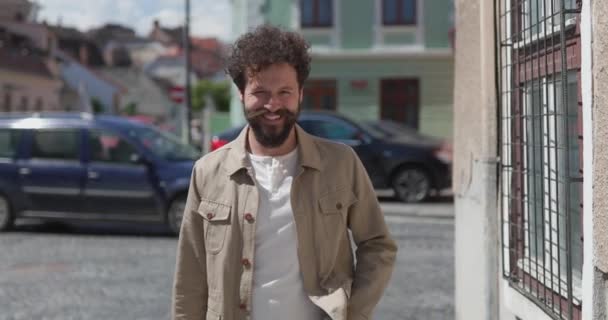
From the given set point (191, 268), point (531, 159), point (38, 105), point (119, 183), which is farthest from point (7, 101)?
point (191, 268)

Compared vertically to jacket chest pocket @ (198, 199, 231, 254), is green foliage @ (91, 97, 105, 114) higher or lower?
higher

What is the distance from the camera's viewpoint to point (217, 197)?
10.4 feet

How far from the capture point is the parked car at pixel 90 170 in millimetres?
12430

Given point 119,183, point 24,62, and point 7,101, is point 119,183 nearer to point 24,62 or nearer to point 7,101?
point 7,101

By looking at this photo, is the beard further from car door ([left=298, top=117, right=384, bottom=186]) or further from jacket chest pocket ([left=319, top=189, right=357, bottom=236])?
car door ([left=298, top=117, right=384, bottom=186])

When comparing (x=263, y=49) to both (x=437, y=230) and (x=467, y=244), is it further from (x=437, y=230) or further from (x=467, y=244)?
(x=437, y=230)

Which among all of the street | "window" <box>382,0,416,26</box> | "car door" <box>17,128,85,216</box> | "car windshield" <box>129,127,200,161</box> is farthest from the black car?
"window" <box>382,0,416,26</box>

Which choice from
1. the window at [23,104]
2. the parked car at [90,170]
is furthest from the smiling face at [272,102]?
the window at [23,104]

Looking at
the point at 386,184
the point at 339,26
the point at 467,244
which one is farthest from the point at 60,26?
the point at 467,244

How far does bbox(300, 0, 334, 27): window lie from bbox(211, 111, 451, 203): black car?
12977mm

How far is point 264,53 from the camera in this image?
3072 millimetres

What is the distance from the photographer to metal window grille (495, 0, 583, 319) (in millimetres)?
3959

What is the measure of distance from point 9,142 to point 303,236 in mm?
10852

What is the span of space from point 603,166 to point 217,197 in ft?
4.39
